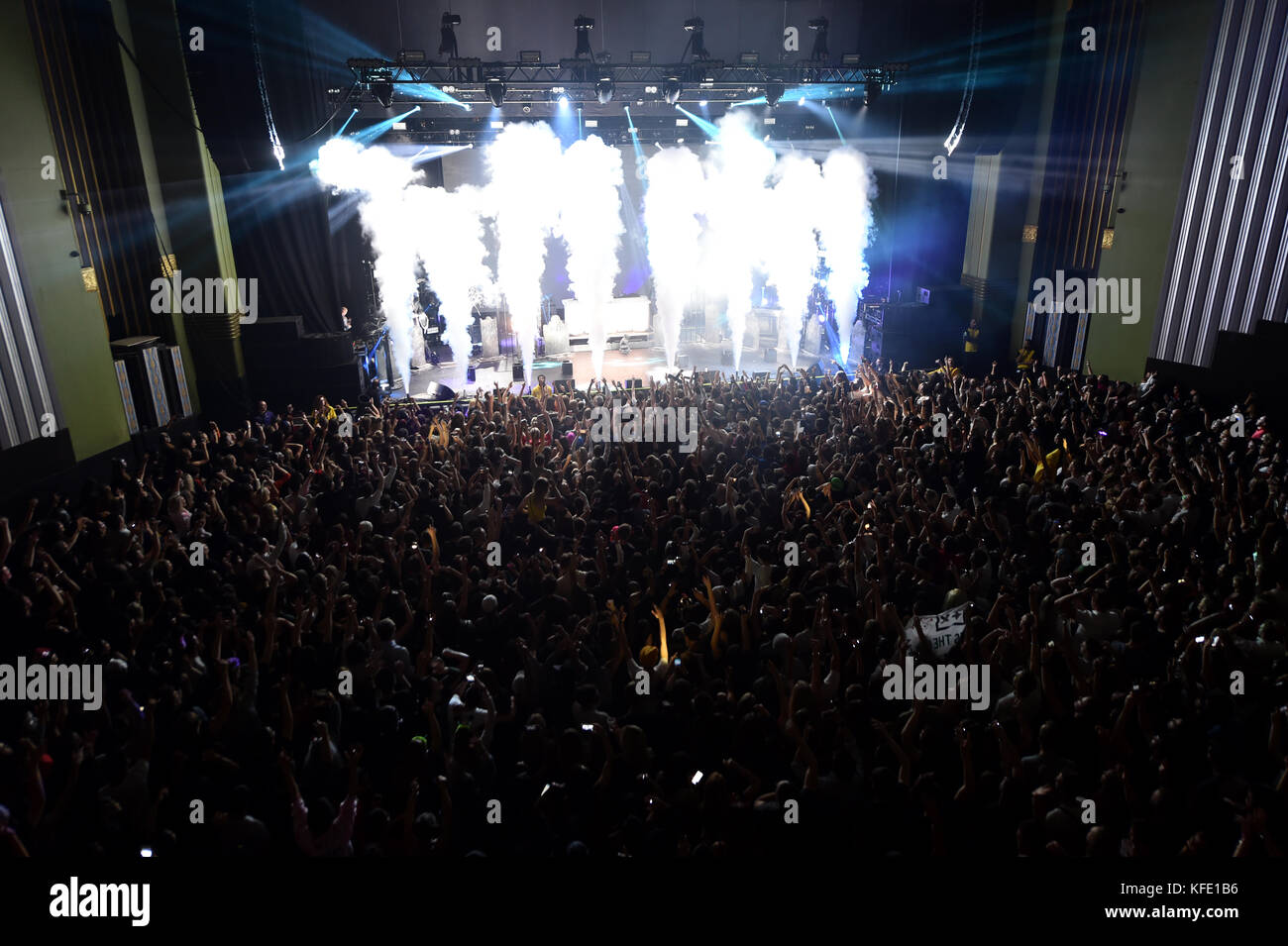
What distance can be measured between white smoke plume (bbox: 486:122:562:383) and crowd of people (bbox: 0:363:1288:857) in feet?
35.9

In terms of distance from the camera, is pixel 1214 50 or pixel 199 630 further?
pixel 1214 50

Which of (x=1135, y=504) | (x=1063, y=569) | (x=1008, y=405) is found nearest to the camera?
(x=1063, y=569)

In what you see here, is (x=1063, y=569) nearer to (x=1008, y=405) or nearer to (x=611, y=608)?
(x=611, y=608)

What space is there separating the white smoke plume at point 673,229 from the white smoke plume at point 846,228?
3.37 metres

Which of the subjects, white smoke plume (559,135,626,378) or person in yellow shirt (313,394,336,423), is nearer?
person in yellow shirt (313,394,336,423)

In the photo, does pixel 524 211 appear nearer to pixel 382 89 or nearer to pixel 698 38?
pixel 382 89

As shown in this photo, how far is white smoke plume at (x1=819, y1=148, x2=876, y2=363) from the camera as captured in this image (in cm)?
1766

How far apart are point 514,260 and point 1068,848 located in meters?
19.0

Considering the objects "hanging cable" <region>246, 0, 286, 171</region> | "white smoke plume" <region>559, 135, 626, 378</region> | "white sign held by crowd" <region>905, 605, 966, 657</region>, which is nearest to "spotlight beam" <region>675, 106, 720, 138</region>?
"white smoke plume" <region>559, 135, 626, 378</region>

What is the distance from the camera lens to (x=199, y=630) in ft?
16.1

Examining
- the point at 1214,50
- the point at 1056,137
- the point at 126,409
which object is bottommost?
the point at 126,409

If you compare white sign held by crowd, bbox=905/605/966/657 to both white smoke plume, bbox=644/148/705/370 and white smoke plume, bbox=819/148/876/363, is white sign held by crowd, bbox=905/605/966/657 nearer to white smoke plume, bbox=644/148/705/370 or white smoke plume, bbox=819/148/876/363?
white smoke plume, bbox=819/148/876/363

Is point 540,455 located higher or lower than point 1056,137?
lower

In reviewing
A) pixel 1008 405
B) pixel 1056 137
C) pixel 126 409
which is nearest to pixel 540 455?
pixel 1008 405
